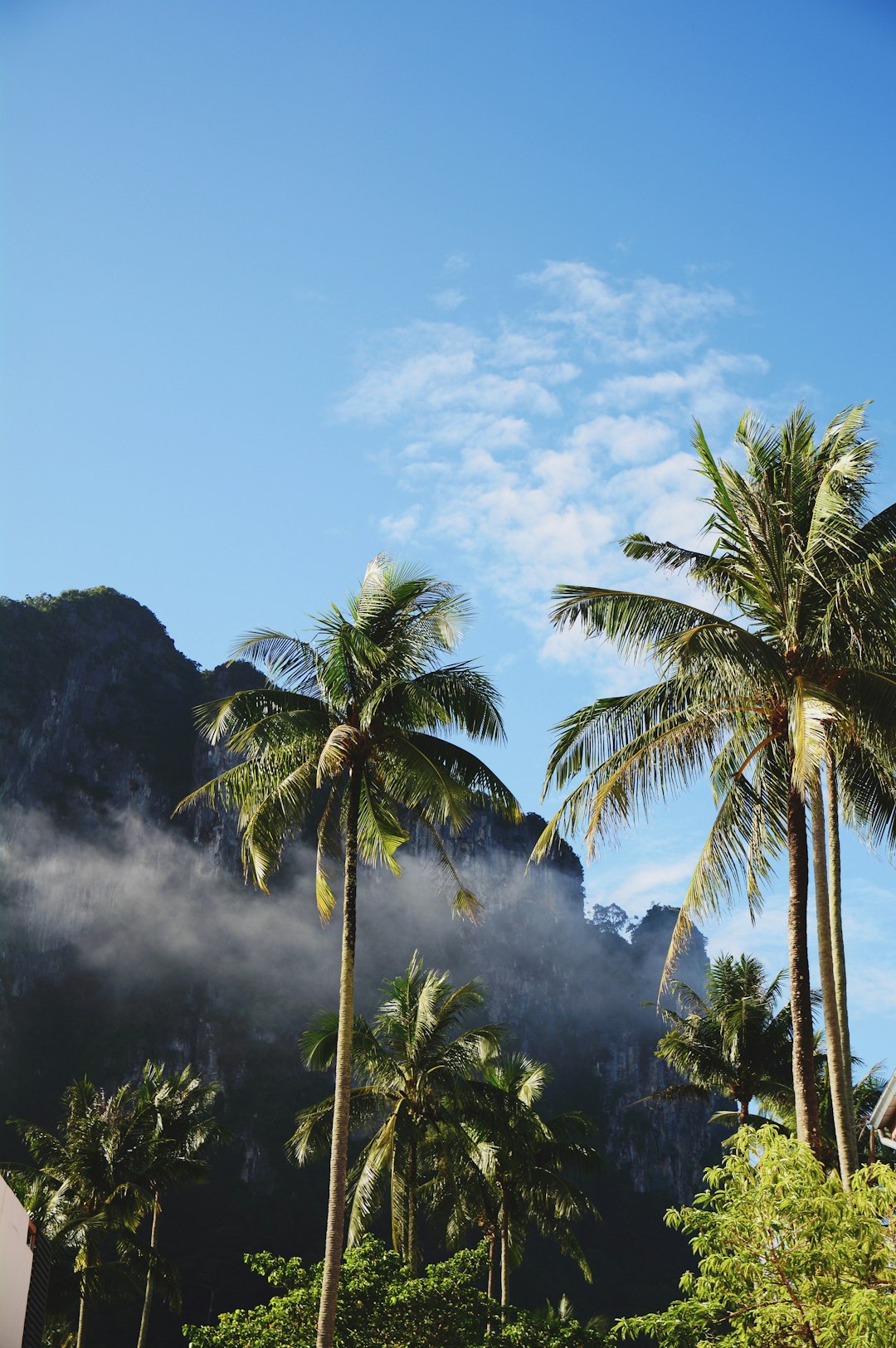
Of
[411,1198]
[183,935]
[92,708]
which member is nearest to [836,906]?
[411,1198]

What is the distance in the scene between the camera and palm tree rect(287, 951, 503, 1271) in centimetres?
2164

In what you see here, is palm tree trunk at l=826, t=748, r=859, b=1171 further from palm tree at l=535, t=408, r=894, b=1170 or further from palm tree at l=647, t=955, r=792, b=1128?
palm tree at l=647, t=955, r=792, b=1128

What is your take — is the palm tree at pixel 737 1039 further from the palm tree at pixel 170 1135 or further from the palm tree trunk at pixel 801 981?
the palm tree trunk at pixel 801 981

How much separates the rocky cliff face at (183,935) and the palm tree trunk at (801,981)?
217 feet

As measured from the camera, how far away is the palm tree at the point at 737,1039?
92.3ft

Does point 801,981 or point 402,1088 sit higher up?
point 402,1088

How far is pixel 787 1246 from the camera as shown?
30.5 feet

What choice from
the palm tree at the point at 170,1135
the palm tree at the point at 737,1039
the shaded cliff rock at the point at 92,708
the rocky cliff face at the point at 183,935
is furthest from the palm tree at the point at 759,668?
the shaded cliff rock at the point at 92,708

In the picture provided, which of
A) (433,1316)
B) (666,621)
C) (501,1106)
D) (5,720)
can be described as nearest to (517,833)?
(5,720)

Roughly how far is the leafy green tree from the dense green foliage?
8.18m

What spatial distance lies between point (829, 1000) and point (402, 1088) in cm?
1246

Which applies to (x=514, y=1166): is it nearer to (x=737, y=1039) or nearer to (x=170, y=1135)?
(x=737, y=1039)

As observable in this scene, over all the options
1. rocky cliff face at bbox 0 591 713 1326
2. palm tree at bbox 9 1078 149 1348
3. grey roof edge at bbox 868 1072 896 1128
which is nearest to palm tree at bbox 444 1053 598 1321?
palm tree at bbox 9 1078 149 1348

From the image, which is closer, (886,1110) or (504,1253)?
(886,1110)
